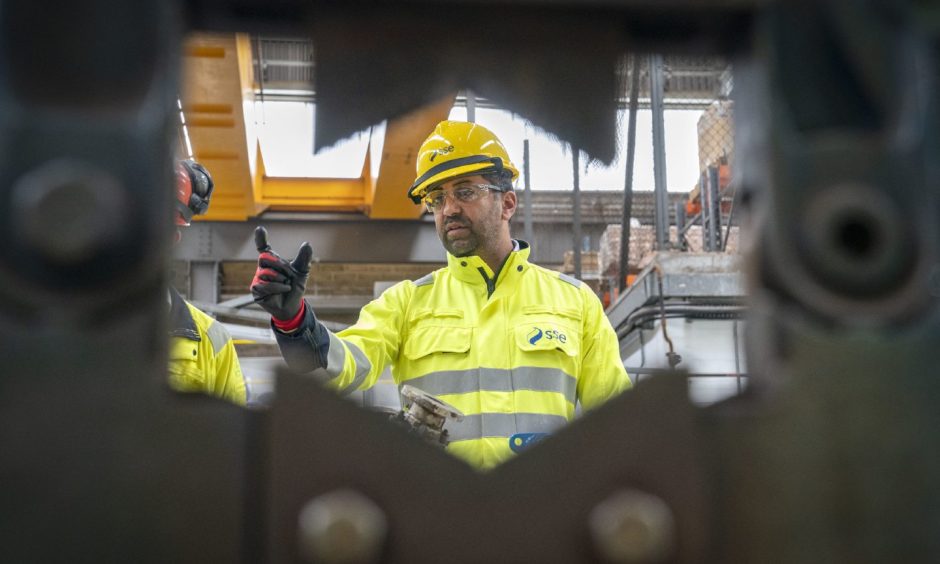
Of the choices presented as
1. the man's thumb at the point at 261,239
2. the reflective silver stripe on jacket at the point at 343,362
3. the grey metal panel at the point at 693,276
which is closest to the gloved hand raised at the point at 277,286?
the man's thumb at the point at 261,239

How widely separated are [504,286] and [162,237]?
256cm

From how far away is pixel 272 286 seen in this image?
2.45 m

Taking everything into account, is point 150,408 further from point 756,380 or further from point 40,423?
point 756,380

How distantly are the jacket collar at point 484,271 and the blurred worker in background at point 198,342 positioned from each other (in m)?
0.87

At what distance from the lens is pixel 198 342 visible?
10.7 ft

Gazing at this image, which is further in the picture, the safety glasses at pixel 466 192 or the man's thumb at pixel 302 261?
the safety glasses at pixel 466 192

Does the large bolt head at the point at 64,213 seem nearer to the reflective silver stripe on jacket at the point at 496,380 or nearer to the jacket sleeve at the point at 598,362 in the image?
the reflective silver stripe on jacket at the point at 496,380

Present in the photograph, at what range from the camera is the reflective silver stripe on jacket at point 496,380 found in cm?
265

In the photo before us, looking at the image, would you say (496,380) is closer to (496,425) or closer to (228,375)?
(496,425)

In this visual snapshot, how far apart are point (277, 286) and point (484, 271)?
0.79 m

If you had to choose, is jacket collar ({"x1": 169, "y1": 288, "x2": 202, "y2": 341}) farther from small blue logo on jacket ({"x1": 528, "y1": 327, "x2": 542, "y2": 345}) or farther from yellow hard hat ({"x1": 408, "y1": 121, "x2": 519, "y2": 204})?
small blue logo on jacket ({"x1": 528, "y1": 327, "x2": 542, "y2": 345})

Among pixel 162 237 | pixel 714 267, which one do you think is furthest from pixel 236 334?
pixel 162 237

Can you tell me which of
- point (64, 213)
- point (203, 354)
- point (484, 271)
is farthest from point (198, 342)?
point (64, 213)

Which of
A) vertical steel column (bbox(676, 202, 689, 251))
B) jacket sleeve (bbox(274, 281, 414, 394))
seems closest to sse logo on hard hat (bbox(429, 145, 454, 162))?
jacket sleeve (bbox(274, 281, 414, 394))
